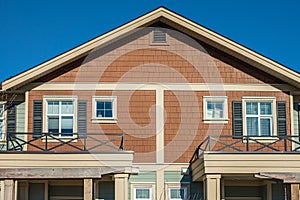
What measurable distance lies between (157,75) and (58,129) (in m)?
4.03

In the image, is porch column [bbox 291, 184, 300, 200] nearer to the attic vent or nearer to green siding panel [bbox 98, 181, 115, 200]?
green siding panel [bbox 98, 181, 115, 200]

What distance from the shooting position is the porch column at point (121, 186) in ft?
66.2

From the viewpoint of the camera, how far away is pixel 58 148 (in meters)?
23.0

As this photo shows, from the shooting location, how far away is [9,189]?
61.6 ft

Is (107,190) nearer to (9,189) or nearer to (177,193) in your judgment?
(177,193)

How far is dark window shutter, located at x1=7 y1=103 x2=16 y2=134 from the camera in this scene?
2339cm

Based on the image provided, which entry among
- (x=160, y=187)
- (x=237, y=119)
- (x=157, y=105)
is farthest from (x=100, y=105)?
(x=237, y=119)

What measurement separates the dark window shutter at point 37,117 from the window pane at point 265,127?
25.7 ft

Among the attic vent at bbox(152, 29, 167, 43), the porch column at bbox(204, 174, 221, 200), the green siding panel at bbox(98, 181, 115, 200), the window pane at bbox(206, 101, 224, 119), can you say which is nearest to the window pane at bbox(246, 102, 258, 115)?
the window pane at bbox(206, 101, 224, 119)

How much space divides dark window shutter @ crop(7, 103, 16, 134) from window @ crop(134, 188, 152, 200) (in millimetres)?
4841

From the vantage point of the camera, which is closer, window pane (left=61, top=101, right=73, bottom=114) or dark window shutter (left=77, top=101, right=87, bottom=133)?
dark window shutter (left=77, top=101, right=87, bottom=133)

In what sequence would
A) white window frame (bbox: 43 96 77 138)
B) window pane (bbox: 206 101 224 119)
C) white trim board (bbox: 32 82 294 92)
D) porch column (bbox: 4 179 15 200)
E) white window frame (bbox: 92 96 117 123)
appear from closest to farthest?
porch column (bbox: 4 179 15 200), white window frame (bbox: 43 96 77 138), white window frame (bbox: 92 96 117 123), white trim board (bbox: 32 82 294 92), window pane (bbox: 206 101 224 119)

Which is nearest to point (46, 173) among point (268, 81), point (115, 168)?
point (115, 168)

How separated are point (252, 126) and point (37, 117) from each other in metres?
7.65
